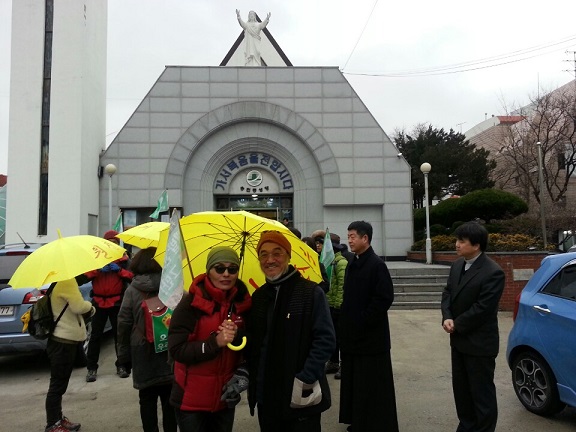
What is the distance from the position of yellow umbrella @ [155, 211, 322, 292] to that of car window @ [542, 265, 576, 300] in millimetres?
2600

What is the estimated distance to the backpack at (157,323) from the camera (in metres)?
3.39

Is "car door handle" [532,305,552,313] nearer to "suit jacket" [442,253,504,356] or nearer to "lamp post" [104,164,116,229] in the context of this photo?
"suit jacket" [442,253,504,356]

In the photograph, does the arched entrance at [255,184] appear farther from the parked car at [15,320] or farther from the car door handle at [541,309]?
the car door handle at [541,309]

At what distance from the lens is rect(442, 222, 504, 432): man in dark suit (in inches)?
140

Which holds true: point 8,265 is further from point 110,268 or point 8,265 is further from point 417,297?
point 417,297

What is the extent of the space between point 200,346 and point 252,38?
62.3ft

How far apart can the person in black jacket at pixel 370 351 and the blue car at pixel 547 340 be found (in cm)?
163

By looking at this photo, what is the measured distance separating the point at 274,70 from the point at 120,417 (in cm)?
1501

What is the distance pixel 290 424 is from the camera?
273 centimetres

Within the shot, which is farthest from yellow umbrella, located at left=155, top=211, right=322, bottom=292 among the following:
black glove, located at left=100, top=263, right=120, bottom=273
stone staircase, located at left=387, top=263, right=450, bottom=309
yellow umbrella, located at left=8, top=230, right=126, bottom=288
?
stone staircase, located at left=387, top=263, right=450, bottom=309

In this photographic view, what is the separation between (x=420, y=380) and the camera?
577cm

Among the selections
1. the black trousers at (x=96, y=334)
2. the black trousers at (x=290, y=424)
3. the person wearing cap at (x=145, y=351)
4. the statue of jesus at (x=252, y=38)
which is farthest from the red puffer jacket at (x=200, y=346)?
the statue of jesus at (x=252, y=38)

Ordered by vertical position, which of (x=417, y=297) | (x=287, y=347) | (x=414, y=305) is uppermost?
(x=287, y=347)

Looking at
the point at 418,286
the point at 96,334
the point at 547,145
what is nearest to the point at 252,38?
the point at 418,286
